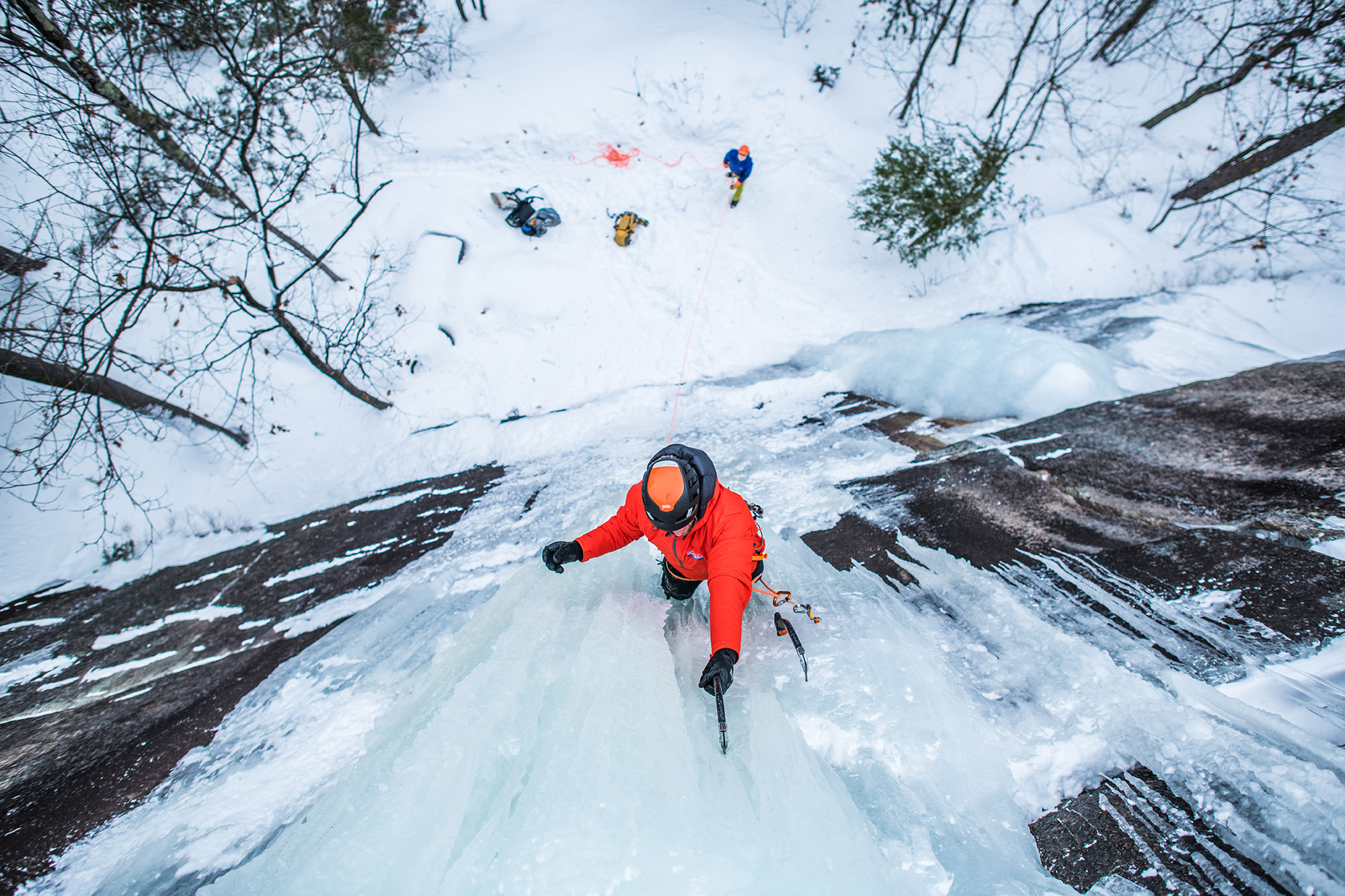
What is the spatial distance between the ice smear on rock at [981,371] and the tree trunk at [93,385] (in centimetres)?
766

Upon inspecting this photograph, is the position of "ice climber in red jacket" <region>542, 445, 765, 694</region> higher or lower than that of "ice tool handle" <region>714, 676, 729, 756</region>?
higher

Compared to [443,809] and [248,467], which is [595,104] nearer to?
[248,467]

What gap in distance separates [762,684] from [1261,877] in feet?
6.28

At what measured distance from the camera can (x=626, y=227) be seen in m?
7.52

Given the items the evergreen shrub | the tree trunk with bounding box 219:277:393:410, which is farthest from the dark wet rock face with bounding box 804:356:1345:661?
the tree trunk with bounding box 219:277:393:410

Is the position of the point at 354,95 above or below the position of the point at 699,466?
above

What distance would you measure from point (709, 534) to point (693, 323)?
5047 mm

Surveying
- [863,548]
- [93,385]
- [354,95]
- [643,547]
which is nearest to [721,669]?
[643,547]

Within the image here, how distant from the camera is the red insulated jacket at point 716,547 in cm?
236

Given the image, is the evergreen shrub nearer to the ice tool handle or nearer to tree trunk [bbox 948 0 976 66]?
tree trunk [bbox 948 0 976 66]

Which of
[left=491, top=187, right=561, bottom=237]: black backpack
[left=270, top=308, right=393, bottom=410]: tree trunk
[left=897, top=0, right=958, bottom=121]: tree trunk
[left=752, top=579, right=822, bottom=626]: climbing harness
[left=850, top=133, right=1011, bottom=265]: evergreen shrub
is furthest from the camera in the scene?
[left=897, top=0, right=958, bottom=121]: tree trunk

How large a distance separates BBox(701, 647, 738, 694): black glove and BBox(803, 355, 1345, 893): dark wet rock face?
141cm

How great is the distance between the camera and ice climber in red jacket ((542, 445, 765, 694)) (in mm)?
2311

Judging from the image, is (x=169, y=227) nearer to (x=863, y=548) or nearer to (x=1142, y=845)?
(x=863, y=548)
